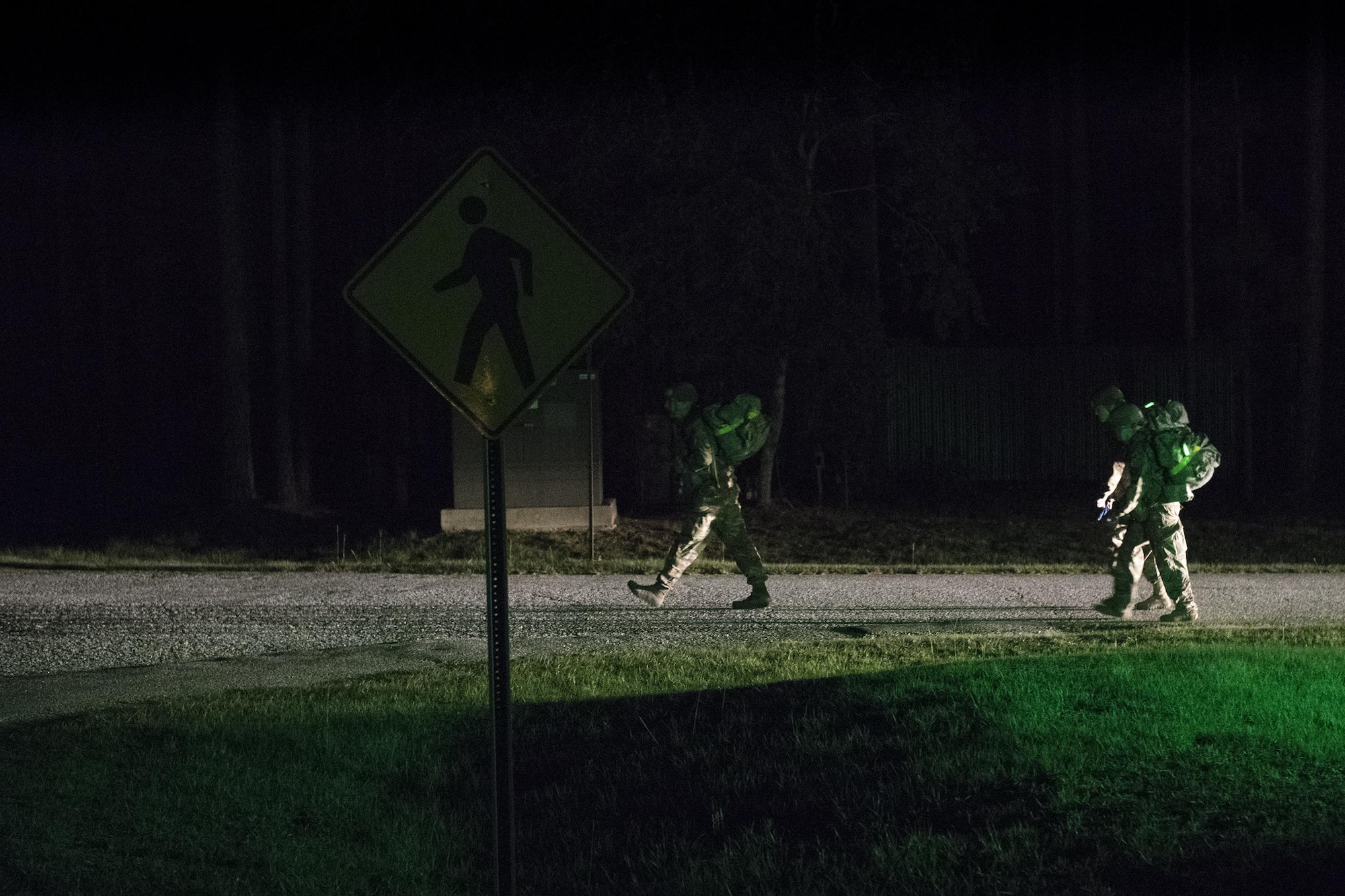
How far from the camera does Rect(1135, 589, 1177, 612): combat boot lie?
38.9ft

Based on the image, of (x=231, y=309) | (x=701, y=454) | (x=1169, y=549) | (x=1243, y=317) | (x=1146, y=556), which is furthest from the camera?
(x=1243, y=317)

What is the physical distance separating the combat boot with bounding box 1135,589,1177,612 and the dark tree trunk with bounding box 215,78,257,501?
44.7ft

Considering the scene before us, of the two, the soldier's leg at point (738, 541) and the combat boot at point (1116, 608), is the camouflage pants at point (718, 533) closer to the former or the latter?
the soldier's leg at point (738, 541)

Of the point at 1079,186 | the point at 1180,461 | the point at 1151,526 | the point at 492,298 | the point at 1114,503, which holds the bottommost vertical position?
the point at 1151,526

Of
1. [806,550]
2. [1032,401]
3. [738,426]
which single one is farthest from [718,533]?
[1032,401]

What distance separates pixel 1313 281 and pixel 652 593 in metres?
16.6

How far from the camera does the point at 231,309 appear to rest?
2178cm

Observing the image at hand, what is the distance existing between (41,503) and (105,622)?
17685mm

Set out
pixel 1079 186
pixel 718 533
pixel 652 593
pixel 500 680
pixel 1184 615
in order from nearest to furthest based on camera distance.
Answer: pixel 500 680 → pixel 1184 615 → pixel 718 533 → pixel 652 593 → pixel 1079 186

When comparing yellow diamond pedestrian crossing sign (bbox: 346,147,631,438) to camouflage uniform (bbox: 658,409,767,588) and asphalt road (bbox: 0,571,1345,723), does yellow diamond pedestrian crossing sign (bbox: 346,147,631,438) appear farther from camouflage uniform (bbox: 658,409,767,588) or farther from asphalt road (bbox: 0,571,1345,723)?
camouflage uniform (bbox: 658,409,767,588)

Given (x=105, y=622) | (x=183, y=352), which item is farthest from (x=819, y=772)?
(x=183, y=352)

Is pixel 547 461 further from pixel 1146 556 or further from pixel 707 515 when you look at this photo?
pixel 1146 556

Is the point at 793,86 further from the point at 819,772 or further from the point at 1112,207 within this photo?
the point at 1112,207

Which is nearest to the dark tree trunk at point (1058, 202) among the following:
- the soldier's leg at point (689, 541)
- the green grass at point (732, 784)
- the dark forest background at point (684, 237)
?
the dark forest background at point (684, 237)
